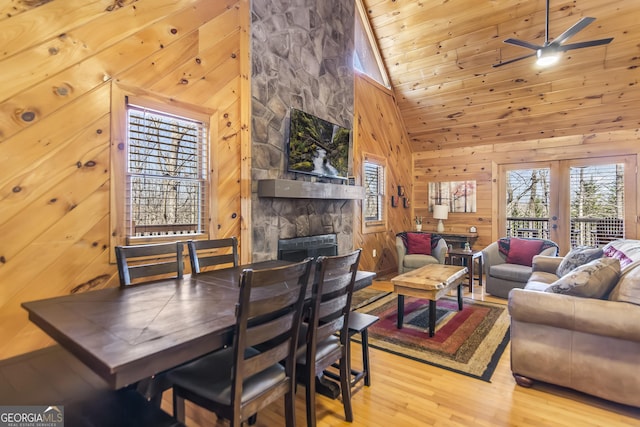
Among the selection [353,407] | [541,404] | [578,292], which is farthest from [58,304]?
[578,292]

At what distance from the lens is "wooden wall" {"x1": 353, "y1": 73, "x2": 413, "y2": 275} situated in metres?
5.41

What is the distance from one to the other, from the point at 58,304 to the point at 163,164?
4.88 ft

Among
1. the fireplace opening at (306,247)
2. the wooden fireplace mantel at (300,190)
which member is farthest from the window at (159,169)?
the fireplace opening at (306,247)

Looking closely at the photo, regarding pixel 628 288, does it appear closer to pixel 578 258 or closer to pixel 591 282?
pixel 591 282

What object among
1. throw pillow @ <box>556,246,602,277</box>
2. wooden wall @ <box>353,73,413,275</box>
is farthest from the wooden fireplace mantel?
throw pillow @ <box>556,246,602,277</box>

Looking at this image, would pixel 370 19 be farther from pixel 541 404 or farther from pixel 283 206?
pixel 541 404

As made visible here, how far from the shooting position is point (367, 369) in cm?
233

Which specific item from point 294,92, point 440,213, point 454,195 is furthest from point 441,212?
point 294,92

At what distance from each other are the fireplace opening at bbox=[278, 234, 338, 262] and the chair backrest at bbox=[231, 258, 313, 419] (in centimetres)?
214

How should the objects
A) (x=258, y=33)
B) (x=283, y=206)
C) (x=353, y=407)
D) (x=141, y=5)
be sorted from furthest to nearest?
(x=283, y=206), (x=258, y=33), (x=141, y=5), (x=353, y=407)

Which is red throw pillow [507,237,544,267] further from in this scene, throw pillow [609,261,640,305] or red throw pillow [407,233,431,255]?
throw pillow [609,261,640,305]

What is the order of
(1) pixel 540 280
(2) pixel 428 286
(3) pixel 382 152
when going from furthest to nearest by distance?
(3) pixel 382 152 < (1) pixel 540 280 < (2) pixel 428 286

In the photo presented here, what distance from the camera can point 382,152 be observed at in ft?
19.7

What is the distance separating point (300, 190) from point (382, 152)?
277 centimetres
